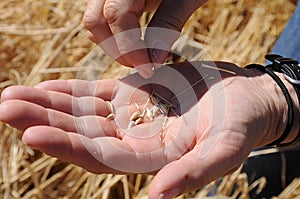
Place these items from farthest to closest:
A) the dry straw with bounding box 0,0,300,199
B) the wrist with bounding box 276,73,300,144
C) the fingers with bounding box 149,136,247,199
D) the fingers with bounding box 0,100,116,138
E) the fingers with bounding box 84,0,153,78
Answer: the dry straw with bounding box 0,0,300,199 → the wrist with bounding box 276,73,300,144 → the fingers with bounding box 84,0,153,78 → the fingers with bounding box 0,100,116,138 → the fingers with bounding box 149,136,247,199

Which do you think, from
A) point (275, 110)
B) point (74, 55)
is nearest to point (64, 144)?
point (275, 110)

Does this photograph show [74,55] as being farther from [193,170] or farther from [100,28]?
[193,170]

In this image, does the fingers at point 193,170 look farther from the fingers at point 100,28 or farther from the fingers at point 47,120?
the fingers at point 100,28

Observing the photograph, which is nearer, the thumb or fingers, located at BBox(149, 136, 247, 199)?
fingers, located at BBox(149, 136, 247, 199)

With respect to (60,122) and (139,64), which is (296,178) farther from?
(60,122)

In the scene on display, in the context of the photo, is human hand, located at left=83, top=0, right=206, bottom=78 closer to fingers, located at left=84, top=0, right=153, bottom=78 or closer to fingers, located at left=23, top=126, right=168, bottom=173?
fingers, located at left=84, top=0, right=153, bottom=78

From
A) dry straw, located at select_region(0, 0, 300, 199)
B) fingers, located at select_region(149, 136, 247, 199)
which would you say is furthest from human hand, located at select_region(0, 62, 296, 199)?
dry straw, located at select_region(0, 0, 300, 199)

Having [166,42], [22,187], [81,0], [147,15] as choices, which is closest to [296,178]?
[166,42]

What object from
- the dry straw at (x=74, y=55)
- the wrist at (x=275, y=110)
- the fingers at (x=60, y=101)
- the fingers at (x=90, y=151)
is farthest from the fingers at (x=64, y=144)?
the dry straw at (x=74, y=55)
